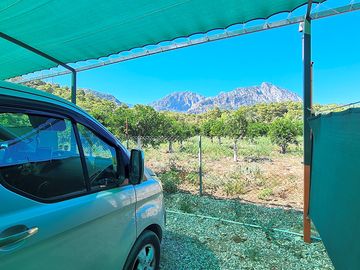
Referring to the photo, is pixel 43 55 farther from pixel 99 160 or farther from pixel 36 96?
pixel 36 96

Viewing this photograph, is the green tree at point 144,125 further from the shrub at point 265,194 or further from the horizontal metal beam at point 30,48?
the horizontal metal beam at point 30,48

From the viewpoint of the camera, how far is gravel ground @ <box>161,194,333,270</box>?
2.90 meters

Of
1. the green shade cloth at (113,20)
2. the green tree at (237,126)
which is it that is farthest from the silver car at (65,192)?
the green tree at (237,126)

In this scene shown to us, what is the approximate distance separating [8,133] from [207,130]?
775 inches

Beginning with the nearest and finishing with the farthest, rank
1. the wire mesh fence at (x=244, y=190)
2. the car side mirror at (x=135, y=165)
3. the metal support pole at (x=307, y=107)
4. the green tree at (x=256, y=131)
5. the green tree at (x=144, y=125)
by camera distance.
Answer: the car side mirror at (x=135, y=165) → the metal support pole at (x=307, y=107) → the wire mesh fence at (x=244, y=190) → the green tree at (x=144, y=125) → the green tree at (x=256, y=131)

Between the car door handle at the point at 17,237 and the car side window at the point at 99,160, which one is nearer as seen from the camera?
the car door handle at the point at 17,237

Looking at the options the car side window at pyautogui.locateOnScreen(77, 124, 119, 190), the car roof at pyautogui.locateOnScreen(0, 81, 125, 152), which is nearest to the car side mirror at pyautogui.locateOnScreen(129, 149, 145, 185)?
the car side window at pyautogui.locateOnScreen(77, 124, 119, 190)

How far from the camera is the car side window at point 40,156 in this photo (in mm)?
1271

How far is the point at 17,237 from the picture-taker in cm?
106

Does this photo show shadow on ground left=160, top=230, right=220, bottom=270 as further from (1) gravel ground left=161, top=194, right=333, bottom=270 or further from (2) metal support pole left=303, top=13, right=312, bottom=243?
(2) metal support pole left=303, top=13, right=312, bottom=243

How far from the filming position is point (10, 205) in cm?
110

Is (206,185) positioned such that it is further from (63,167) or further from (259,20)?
(63,167)

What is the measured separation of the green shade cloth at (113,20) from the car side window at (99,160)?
5.71 feet

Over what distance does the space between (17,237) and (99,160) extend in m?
1.00
